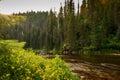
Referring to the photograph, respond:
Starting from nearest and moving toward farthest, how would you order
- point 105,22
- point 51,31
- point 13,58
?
1. point 13,58
2. point 105,22
3. point 51,31

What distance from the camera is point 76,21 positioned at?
255 feet

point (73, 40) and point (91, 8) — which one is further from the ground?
point (91, 8)

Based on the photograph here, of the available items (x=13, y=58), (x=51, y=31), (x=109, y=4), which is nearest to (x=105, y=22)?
(x=109, y=4)

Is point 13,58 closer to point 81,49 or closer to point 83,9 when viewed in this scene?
point 81,49

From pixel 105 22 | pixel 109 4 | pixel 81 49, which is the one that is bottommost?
pixel 81 49

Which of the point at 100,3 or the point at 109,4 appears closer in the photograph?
the point at 109,4

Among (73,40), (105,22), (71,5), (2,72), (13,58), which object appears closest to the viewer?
(2,72)

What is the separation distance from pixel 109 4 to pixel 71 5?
17.1 metres

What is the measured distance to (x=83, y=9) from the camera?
286 feet

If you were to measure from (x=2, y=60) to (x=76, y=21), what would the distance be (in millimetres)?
67231

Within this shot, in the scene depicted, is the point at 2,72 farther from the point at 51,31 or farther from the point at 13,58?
the point at 51,31

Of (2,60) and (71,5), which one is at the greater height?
(71,5)

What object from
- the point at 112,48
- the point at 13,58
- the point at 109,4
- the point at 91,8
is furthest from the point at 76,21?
the point at 13,58

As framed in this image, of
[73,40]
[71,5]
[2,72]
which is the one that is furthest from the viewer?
[71,5]
